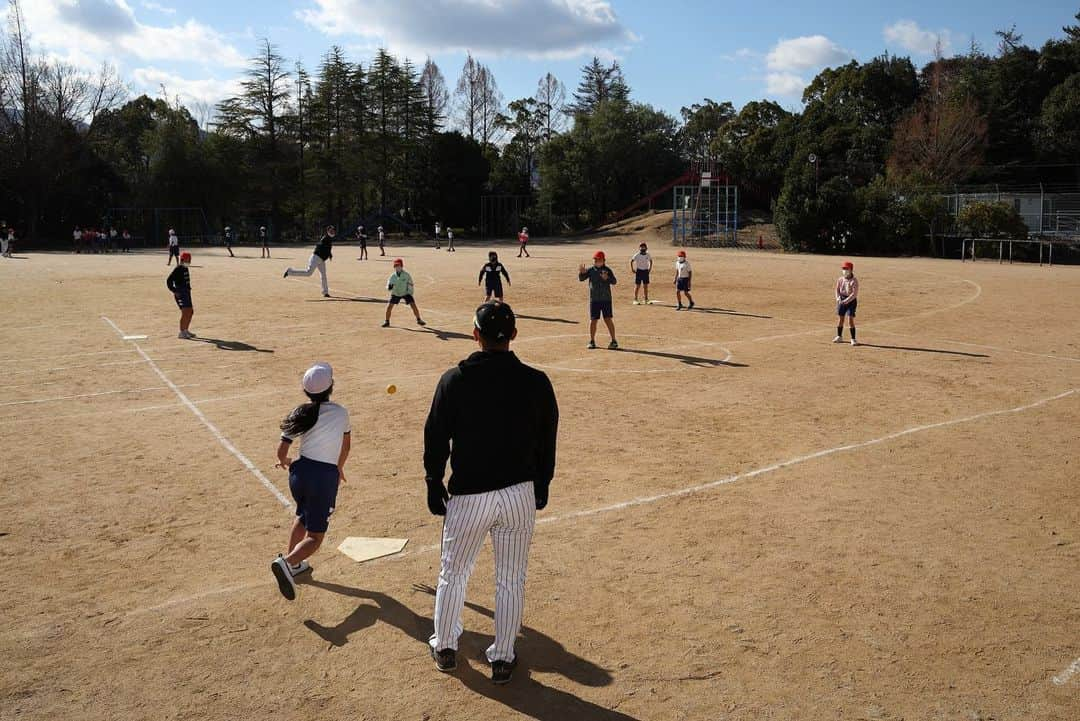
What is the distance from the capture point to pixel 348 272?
37969mm

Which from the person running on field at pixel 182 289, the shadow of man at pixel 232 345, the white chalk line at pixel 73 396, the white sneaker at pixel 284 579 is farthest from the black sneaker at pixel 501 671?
the person running on field at pixel 182 289

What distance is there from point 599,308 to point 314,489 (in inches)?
469

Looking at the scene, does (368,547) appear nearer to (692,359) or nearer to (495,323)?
(495,323)

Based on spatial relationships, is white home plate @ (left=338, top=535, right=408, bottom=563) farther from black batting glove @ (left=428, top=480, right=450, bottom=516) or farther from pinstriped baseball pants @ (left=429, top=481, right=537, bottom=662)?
black batting glove @ (left=428, top=480, right=450, bottom=516)

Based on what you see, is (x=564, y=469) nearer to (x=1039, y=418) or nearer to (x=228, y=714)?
(x=228, y=714)

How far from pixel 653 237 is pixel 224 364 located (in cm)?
5439

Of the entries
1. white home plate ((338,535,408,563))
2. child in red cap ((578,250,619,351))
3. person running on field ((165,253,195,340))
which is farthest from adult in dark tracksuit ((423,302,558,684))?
person running on field ((165,253,195,340))

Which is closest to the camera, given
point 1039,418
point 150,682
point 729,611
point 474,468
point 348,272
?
point 474,468

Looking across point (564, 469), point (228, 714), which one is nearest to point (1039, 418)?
point (564, 469)

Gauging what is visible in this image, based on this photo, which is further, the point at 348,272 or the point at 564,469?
the point at 348,272

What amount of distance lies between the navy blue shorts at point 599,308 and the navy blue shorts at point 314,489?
38.1 ft

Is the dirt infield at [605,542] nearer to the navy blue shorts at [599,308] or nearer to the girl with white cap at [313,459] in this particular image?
the girl with white cap at [313,459]

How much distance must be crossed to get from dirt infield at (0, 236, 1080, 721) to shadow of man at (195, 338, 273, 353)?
0.44 m

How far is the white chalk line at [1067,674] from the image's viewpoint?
218 inches
